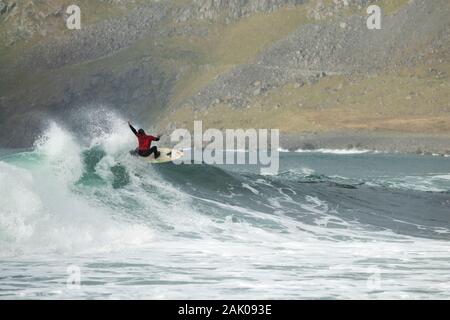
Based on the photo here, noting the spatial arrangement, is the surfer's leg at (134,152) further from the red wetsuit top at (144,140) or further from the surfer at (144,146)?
the red wetsuit top at (144,140)

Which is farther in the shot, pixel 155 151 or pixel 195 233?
pixel 155 151

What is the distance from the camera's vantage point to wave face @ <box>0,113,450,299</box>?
27156mm

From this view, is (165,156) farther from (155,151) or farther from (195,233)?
(195,233)

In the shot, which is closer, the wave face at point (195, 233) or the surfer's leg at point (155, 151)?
the wave face at point (195, 233)

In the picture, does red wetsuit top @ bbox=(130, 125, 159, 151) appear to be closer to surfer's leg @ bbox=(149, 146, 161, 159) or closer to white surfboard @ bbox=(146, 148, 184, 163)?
surfer's leg @ bbox=(149, 146, 161, 159)

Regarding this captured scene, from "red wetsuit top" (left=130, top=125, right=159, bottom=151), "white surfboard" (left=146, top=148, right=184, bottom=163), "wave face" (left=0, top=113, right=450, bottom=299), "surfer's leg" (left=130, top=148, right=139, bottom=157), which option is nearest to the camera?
"wave face" (left=0, top=113, right=450, bottom=299)

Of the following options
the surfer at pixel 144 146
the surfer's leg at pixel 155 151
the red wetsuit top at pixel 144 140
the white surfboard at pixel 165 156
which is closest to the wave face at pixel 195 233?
the white surfboard at pixel 165 156

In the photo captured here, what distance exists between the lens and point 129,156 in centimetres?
5269

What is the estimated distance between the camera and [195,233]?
124 ft

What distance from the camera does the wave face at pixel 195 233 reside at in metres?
27.2

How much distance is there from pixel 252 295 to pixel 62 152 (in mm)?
25325

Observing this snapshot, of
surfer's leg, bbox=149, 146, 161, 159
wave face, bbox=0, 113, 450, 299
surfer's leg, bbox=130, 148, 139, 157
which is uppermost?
surfer's leg, bbox=149, 146, 161, 159

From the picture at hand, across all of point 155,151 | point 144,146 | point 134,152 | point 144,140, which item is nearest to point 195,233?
point 144,140

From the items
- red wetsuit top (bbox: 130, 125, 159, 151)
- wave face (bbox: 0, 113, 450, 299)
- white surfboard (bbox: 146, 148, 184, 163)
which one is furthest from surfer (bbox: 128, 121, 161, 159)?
wave face (bbox: 0, 113, 450, 299)
